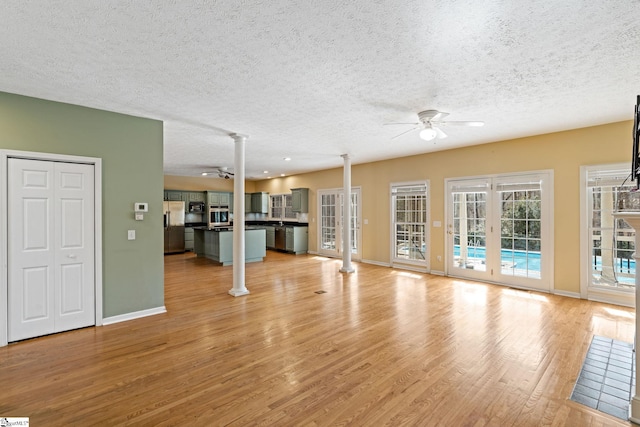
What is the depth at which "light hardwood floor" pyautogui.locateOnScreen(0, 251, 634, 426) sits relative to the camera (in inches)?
84.0

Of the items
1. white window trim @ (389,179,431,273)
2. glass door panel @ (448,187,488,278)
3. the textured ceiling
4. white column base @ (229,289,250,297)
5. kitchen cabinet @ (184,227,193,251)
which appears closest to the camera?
the textured ceiling

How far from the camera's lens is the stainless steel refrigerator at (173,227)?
31.8 feet

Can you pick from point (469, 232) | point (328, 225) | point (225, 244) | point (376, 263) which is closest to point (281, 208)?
point (328, 225)

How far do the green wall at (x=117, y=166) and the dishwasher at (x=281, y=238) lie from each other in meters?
5.98

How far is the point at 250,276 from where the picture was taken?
653 centimetres

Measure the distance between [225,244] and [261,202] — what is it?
412 centimetres

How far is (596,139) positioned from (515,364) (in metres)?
3.89

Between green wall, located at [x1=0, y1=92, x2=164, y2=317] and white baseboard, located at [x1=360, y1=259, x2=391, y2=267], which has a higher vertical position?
green wall, located at [x1=0, y1=92, x2=164, y2=317]

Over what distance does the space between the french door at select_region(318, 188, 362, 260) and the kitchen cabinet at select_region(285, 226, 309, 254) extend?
1.98ft

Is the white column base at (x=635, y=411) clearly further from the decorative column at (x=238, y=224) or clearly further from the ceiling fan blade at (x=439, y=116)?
the decorative column at (x=238, y=224)

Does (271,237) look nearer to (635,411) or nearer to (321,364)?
(321,364)

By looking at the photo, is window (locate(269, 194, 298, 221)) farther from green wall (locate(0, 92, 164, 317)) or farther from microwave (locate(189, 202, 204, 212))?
green wall (locate(0, 92, 164, 317))

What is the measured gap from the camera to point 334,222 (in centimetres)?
925

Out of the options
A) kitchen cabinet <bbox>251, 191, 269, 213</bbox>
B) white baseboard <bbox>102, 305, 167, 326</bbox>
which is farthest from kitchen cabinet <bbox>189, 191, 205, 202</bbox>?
white baseboard <bbox>102, 305, 167, 326</bbox>
